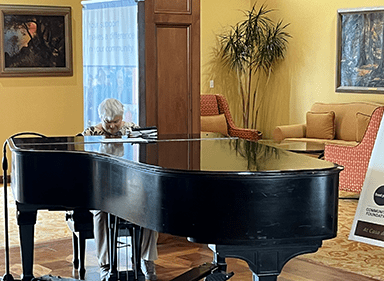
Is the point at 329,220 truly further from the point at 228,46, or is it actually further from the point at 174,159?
the point at 228,46

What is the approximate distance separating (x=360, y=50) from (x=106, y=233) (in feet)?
21.3

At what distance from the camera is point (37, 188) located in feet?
11.9

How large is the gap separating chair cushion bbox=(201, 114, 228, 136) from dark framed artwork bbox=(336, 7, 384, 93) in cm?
175

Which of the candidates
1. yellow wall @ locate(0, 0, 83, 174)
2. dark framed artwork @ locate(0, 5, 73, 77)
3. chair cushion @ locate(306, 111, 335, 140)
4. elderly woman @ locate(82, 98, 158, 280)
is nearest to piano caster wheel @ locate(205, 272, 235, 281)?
elderly woman @ locate(82, 98, 158, 280)

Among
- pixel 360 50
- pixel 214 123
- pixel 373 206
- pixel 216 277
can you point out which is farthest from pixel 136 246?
pixel 360 50

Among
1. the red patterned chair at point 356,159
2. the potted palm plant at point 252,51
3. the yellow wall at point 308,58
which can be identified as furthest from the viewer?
the potted palm plant at point 252,51

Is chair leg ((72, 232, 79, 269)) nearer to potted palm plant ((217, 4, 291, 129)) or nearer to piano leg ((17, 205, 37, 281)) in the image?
piano leg ((17, 205, 37, 281))

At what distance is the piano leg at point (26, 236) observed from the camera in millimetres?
4004

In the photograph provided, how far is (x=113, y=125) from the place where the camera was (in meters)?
4.38

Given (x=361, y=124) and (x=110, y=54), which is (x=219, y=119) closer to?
(x=361, y=124)

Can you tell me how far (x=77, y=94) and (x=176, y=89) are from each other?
3.07 meters

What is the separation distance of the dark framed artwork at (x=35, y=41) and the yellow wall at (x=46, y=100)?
7 centimetres

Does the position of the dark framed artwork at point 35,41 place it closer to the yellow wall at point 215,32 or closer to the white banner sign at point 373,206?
the yellow wall at point 215,32

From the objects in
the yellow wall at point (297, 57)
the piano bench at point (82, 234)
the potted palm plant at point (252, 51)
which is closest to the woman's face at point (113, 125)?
the piano bench at point (82, 234)
